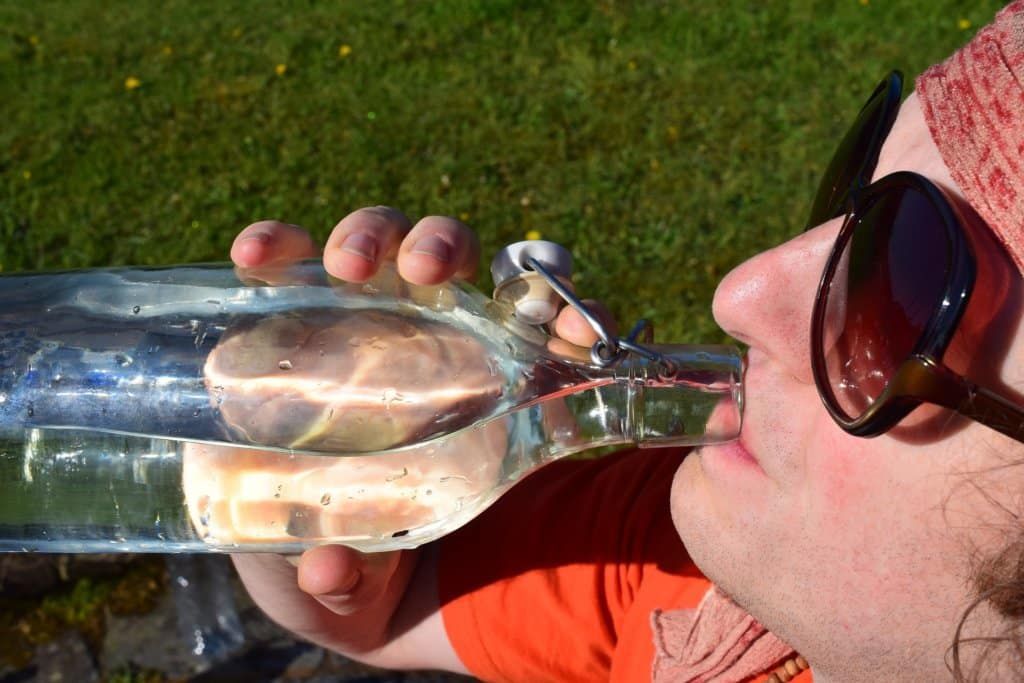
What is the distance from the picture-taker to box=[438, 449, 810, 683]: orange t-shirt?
1946 millimetres

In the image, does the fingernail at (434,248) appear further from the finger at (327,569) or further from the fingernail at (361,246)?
the finger at (327,569)

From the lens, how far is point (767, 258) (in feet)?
4.57

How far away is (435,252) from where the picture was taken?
1.63 m

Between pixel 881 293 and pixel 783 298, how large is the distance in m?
0.14

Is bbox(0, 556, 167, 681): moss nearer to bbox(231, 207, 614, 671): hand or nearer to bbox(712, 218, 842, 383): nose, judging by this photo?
bbox(231, 207, 614, 671): hand

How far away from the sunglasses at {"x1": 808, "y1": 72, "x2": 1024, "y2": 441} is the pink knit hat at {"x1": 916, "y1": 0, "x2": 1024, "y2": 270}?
0.04 meters

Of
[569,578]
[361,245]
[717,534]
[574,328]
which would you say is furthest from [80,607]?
[717,534]

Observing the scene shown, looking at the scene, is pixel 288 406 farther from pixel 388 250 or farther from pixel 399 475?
pixel 388 250

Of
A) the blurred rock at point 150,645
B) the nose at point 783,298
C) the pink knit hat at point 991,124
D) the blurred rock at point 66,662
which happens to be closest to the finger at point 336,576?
the nose at point 783,298

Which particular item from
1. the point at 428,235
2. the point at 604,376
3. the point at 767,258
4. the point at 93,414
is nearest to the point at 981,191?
the point at 767,258

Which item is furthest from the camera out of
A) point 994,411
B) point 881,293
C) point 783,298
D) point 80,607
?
point 80,607

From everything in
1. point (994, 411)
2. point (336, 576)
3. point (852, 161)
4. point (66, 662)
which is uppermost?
point (852, 161)

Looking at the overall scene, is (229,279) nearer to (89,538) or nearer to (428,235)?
(428,235)

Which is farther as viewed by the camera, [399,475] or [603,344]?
[399,475]
